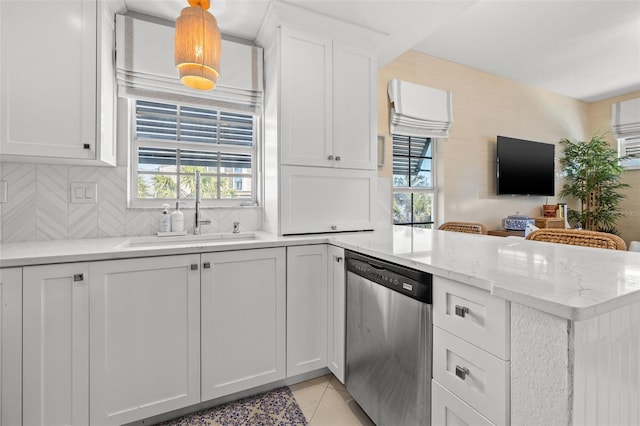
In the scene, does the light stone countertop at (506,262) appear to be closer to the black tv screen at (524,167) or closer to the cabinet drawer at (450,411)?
the cabinet drawer at (450,411)

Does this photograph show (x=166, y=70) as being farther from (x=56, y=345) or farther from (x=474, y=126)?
(x=474, y=126)

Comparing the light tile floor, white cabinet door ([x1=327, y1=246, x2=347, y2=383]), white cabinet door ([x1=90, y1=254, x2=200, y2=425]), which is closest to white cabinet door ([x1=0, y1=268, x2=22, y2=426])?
white cabinet door ([x1=90, y1=254, x2=200, y2=425])

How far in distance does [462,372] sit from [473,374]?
→ 0.04m

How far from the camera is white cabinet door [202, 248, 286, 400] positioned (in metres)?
1.60

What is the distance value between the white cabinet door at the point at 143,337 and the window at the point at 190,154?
88cm

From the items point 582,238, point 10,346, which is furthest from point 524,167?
point 10,346

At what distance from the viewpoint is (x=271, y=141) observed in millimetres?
2172

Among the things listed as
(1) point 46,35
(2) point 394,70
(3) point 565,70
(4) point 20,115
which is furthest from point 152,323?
(3) point 565,70

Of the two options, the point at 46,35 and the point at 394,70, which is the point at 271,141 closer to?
the point at 46,35

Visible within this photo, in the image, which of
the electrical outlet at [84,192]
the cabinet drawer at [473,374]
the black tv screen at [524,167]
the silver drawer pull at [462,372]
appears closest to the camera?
the cabinet drawer at [473,374]

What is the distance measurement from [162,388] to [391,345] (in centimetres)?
119

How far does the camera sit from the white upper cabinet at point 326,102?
6.75 feet

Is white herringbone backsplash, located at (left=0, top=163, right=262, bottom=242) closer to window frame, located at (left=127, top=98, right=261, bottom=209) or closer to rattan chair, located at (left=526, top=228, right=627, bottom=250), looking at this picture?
window frame, located at (left=127, top=98, right=261, bottom=209)

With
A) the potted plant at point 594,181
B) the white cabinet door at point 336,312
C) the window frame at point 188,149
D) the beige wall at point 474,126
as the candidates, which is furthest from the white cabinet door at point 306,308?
the potted plant at point 594,181
